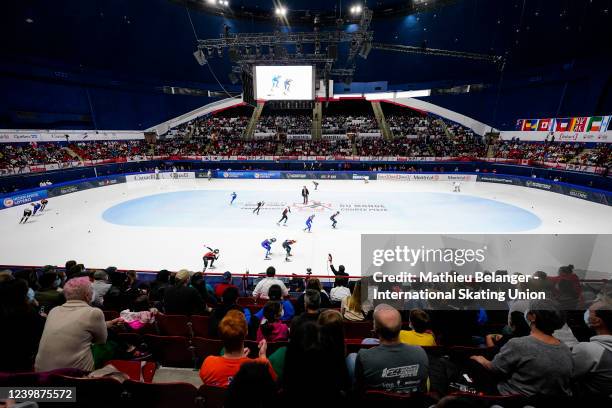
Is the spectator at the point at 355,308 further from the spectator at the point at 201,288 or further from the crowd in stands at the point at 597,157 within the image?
the crowd in stands at the point at 597,157

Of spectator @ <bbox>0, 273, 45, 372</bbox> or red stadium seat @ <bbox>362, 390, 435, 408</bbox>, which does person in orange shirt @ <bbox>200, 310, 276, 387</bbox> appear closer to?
red stadium seat @ <bbox>362, 390, 435, 408</bbox>

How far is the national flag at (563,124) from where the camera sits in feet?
90.4

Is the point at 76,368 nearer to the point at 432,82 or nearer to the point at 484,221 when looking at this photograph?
the point at 484,221

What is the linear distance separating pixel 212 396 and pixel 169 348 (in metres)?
1.94

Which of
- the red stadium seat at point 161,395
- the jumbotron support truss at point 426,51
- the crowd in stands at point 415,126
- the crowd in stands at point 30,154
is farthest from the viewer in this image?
the crowd in stands at point 415,126

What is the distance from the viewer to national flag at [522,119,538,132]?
102ft

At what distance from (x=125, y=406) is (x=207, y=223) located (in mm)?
13951

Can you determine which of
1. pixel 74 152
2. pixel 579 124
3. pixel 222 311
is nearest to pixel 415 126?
pixel 579 124

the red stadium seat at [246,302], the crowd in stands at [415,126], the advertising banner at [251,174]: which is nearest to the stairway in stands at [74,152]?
the advertising banner at [251,174]

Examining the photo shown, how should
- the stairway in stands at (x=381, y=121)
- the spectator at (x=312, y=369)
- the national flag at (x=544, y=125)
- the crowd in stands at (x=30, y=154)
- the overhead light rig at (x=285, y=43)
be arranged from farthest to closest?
the stairway in stands at (x=381, y=121), the national flag at (x=544, y=125), the crowd in stands at (x=30, y=154), the overhead light rig at (x=285, y=43), the spectator at (x=312, y=369)

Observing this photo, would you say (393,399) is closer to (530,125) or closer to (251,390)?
(251,390)

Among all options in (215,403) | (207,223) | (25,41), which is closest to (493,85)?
(207,223)

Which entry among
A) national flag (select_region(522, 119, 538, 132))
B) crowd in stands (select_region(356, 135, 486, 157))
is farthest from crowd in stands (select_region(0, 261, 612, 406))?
national flag (select_region(522, 119, 538, 132))

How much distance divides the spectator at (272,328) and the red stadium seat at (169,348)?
1114 millimetres
